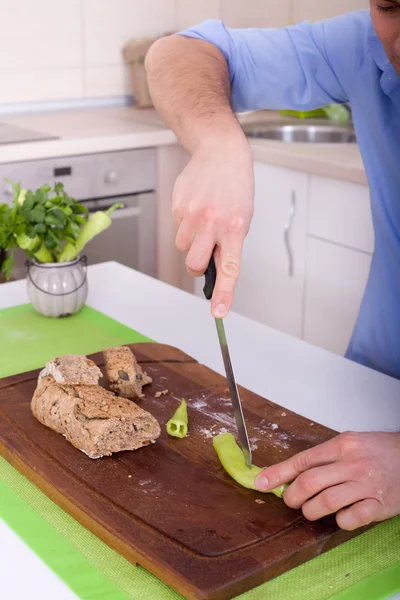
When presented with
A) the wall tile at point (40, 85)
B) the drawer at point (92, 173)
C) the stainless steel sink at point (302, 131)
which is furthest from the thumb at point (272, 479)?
the wall tile at point (40, 85)

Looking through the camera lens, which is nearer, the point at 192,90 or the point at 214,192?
the point at 214,192

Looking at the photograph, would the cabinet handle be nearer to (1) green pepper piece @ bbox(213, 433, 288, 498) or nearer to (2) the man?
(2) the man

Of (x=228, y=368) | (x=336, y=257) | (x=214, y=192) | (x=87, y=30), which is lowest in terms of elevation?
(x=336, y=257)

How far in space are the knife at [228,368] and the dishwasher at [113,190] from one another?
6.06 ft

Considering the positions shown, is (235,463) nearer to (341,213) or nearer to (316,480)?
(316,480)

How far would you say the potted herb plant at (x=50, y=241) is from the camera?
1.62 m

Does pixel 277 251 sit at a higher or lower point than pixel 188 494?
lower

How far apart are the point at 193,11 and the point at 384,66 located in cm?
250

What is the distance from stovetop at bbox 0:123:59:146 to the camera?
286 centimetres

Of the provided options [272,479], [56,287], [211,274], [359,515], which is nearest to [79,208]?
[56,287]

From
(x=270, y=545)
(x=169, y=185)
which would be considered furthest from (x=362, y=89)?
(x=169, y=185)

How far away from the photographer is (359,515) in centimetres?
96

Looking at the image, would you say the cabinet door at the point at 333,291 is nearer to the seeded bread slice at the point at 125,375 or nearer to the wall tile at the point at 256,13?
the seeded bread slice at the point at 125,375

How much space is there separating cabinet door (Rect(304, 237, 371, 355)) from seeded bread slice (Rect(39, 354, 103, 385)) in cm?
151
